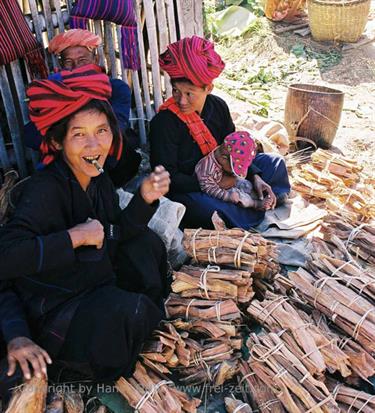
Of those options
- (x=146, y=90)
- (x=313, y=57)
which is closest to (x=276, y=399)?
(x=146, y=90)

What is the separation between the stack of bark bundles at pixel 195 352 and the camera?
2.56 meters

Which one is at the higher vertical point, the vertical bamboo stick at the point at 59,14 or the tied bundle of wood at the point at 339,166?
the vertical bamboo stick at the point at 59,14

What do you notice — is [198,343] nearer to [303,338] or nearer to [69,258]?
[303,338]

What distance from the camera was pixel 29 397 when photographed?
2.18 m

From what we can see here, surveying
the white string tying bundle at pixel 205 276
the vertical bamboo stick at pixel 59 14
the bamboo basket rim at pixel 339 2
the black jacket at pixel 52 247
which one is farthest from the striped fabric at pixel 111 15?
the bamboo basket rim at pixel 339 2

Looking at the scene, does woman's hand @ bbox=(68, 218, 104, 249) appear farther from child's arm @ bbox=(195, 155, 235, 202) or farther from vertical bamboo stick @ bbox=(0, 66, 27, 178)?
vertical bamboo stick @ bbox=(0, 66, 27, 178)

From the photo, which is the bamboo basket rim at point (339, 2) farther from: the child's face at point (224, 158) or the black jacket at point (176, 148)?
the child's face at point (224, 158)

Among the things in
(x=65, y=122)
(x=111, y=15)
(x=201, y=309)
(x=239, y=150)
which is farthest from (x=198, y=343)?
(x=111, y=15)

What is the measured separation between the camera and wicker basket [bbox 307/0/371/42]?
9453 millimetres

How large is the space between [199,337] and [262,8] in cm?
976

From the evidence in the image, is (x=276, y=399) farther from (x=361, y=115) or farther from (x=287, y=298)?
(x=361, y=115)

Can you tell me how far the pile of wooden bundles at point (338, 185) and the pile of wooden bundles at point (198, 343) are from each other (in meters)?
1.81

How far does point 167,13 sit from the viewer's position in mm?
4707

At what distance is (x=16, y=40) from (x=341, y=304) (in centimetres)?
Answer: 270
